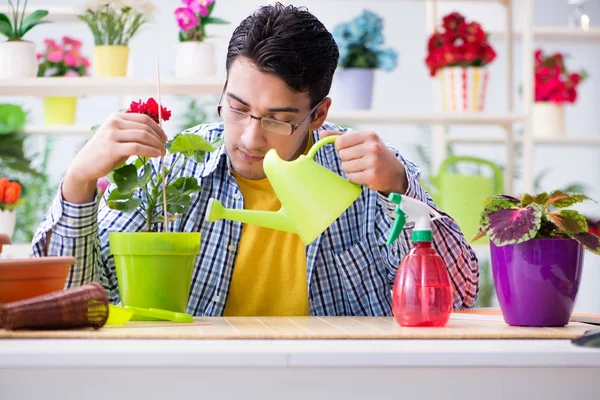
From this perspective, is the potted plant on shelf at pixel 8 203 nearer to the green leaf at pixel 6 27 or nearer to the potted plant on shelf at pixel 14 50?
the potted plant on shelf at pixel 14 50

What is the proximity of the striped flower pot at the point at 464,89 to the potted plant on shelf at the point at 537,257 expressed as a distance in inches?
71.0

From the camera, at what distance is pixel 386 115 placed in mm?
2975

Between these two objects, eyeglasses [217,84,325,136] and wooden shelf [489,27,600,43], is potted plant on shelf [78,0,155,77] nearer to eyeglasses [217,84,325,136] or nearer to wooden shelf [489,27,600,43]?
eyeglasses [217,84,325,136]

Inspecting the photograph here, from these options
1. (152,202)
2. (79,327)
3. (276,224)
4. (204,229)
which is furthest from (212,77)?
(79,327)

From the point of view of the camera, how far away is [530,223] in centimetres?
124

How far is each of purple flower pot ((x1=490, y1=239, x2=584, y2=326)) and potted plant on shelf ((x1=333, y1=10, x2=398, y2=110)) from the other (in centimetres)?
176

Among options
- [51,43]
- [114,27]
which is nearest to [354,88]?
[114,27]

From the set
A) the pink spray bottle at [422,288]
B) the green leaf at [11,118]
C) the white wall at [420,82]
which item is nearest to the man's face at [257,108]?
the pink spray bottle at [422,288]

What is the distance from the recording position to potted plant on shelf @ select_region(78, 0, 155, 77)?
9.03 ft

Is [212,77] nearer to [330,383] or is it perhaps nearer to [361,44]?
[361,44]

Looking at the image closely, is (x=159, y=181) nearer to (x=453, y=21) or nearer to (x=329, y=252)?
(x=329, y=252)

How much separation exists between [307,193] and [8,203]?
2021 millimetres

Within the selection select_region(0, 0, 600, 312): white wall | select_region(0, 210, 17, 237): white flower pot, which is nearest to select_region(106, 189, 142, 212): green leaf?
select_region(0, 210, 17, 237): white flower pot

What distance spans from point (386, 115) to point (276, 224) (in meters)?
1.72
